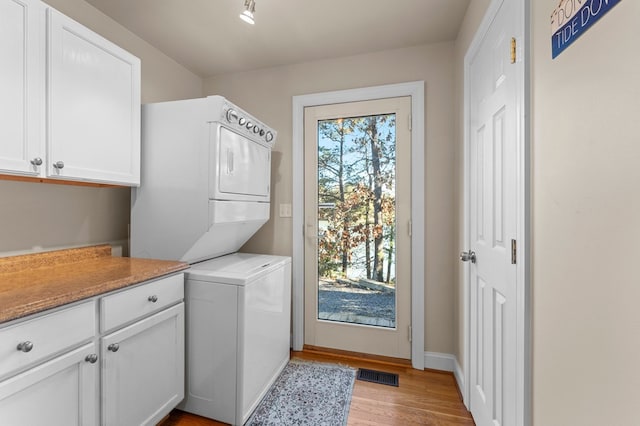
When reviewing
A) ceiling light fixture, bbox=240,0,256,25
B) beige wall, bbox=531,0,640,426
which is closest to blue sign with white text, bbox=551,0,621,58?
beige wall, bbox=531,0,640,426

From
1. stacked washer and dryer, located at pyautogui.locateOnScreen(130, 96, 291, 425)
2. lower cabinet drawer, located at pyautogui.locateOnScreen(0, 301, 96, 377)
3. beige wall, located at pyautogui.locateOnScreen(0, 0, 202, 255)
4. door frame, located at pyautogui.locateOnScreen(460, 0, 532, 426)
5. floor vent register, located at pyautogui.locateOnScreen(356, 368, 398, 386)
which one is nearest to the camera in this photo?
lower cabinet drawer, located at pyautogui.locateOnScreen(0, 301, 96, 377)

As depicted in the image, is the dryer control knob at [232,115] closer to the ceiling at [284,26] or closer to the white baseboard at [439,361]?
the ceiling at [284,26]

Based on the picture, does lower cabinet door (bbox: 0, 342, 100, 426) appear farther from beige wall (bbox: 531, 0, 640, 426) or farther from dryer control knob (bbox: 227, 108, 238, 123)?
beige wall (bbox: 531, 0, 640, 426)

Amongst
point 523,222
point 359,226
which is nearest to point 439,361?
point 359,226

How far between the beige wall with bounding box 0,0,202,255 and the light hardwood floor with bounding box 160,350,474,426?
125 cm

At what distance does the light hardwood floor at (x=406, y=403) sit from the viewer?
170 centimetres

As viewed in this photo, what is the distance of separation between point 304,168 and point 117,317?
1.72 meters

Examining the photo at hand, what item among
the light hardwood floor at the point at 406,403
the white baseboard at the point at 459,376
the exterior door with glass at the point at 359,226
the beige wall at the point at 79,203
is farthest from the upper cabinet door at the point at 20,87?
the white baseboard at the point at 459,376

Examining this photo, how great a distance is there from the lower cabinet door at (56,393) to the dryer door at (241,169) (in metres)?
1.00

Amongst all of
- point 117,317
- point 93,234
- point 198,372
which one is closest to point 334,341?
point 198,372

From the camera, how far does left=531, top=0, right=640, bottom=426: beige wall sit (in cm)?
60

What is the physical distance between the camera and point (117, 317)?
1270mm

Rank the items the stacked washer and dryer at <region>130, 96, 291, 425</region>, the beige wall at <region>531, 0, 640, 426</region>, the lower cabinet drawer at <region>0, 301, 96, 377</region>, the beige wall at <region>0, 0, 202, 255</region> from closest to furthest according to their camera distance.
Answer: the beige wall at <region>531, 0, 640, 426</region>
the lower cabinet drawer at <region>0, 301, 96, 377</region>
the beige wall at <region>0, 0, 202, 255</region>
the stacked washer and dryer at <region>130, 96, 291, 425</region>

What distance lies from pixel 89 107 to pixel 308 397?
2.12 m
